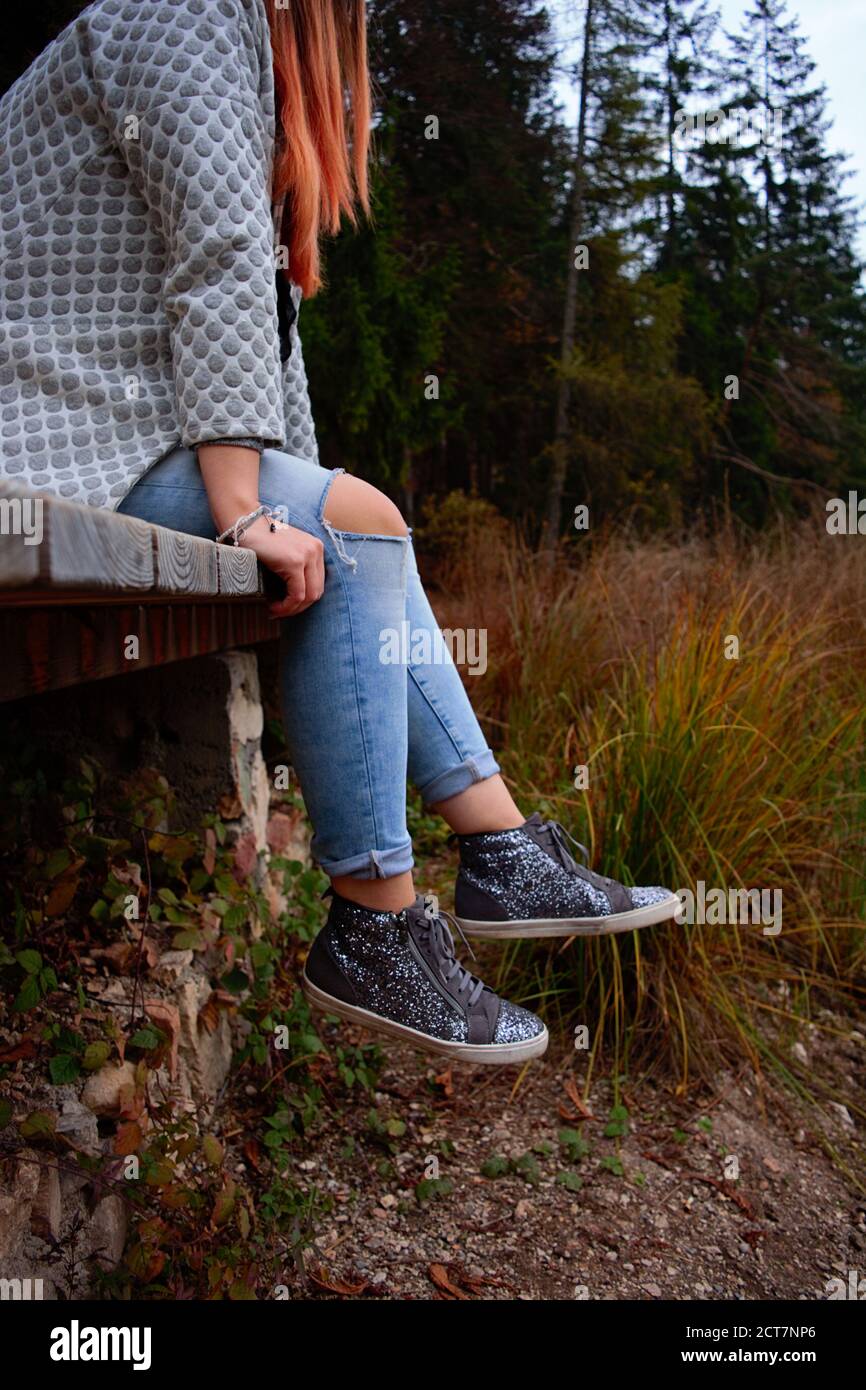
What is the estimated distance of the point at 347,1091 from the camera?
6.72 feet

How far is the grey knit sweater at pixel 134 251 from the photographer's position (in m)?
1.23

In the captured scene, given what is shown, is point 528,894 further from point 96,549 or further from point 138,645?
point 96,549

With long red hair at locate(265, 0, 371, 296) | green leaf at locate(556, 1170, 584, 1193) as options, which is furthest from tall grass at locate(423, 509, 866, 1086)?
long red hair at locate(265, 0, 371, 296)

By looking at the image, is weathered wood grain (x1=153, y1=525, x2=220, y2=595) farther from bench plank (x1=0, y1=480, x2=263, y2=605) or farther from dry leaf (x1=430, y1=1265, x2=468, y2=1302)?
dry leaf (x1=430, y1=1265, x2=468, y2=1302)

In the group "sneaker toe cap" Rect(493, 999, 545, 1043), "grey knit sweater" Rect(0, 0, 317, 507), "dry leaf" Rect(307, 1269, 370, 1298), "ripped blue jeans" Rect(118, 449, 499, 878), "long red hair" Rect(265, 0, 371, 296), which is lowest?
"dry leaf" Rect(307, 1269, 370, 1298)

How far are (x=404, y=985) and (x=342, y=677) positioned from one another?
0.43 metres

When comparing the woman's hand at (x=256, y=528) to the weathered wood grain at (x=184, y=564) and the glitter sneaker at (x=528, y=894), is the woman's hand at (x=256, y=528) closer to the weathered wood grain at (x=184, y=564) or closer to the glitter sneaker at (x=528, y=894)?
the weathered wood grain at (x=184, y=564)

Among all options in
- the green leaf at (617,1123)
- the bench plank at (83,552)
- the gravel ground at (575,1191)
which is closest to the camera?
the bench plank at (83,552)

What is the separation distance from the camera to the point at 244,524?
1.21m

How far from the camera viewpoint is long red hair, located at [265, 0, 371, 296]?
1442mm

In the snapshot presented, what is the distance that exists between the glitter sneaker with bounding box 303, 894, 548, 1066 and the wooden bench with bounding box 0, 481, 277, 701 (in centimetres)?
46

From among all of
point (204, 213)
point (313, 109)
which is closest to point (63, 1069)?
point (204, 213)

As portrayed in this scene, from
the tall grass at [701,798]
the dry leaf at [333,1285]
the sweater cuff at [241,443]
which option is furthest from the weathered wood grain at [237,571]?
the tall grass at [701,798]
